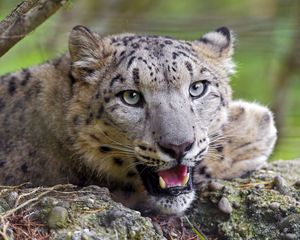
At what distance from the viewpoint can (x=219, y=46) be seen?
7.56 meters

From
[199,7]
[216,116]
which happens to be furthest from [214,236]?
[199,7]

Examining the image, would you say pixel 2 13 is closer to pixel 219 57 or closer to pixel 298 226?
pixel 219 57

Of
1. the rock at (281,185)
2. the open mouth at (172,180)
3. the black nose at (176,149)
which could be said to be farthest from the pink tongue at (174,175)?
the rock at (281,185)

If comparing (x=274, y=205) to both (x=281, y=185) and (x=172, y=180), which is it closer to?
(x=281, y=185)

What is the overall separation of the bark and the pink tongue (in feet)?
0.98

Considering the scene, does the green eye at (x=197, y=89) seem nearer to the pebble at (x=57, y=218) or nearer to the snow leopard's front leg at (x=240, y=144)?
the snow leopard's front leg at (x=240, y=144)

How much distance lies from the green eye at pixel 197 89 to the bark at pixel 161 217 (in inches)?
28.2

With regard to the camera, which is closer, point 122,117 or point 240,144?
point 122,117

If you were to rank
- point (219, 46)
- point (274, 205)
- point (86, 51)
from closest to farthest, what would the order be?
1. point (274, 205)
2. point (86, 51)
3. point (219, 46)

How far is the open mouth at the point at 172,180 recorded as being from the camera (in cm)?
643

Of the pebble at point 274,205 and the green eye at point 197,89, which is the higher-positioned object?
the green eye at point 197,89

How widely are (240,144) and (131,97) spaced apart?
137cm

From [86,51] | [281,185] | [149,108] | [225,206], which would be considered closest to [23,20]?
[86,51]

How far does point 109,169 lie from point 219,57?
139 cm
